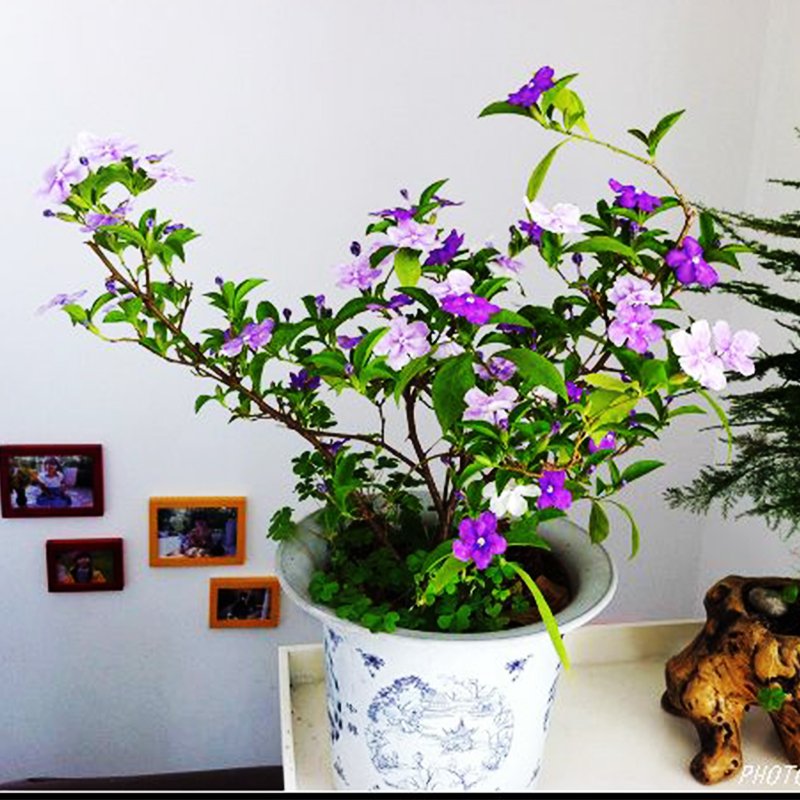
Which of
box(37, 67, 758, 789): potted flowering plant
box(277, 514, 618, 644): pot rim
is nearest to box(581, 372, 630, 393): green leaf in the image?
box(37, 67, 758, 789): potted flowering plant

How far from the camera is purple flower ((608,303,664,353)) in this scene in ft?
3.03

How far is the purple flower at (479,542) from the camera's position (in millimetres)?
941

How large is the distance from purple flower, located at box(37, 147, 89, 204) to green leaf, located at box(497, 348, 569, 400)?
0.37m

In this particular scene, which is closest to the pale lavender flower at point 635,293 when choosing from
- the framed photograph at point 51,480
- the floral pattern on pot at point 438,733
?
the floral pattern on pot at point 438,733

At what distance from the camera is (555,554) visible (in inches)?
48.1

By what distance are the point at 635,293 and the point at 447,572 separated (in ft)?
0.91

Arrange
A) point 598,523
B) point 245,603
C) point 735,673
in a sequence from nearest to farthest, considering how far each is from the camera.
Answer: point 598,523
point 735,673
point 245,603

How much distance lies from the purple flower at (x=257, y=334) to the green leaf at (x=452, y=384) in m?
0.17

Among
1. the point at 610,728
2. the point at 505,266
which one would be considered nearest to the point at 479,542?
the point at 505,266

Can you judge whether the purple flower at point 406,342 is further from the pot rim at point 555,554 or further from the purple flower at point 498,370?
the pot rim at point 555,554

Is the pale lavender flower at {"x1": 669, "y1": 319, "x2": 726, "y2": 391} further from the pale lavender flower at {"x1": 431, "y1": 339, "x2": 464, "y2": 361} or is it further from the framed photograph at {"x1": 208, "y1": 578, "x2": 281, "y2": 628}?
the framed photograph at {"x1": 208, "y1": 578, "x2": 281, "y2": 628}

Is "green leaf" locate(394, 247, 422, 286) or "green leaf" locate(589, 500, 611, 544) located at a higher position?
"green leaf" locate(394, 247, 422, 286)

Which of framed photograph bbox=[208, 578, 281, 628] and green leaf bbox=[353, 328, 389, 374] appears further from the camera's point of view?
framed photograph bbox=[208, 578, 281, 628]

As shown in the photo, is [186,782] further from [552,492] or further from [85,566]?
[552,492]
